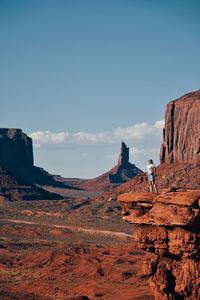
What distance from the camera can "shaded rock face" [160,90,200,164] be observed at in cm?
14788

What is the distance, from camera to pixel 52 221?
4828 inches

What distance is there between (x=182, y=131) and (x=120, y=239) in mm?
65050

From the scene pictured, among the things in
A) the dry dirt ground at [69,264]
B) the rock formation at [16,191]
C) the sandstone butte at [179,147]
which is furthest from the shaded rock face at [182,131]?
the dry dirt ground at [69,264]

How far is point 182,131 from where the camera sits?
15388 centimetres

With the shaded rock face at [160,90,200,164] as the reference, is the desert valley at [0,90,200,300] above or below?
below

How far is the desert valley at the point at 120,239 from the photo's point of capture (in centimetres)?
2989

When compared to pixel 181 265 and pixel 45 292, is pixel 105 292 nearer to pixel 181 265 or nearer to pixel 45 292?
pixel 45 292

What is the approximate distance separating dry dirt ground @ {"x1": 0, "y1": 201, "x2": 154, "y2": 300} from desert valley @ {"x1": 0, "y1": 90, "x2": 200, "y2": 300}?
78mm

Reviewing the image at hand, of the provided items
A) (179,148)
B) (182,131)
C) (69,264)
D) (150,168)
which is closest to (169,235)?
(150,168)

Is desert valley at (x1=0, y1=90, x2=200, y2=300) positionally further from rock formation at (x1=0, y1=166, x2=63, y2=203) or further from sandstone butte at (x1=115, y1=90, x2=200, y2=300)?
rock formation at (x1=0, y1=166, x2=63, y2=203)

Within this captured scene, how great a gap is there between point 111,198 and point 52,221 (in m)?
28.7

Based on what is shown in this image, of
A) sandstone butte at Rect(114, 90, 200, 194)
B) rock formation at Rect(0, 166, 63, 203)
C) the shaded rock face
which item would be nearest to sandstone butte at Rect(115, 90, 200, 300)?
sandstone butte at Rect(114, 90, 200, 194)

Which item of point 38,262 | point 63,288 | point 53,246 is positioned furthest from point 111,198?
point 63,288

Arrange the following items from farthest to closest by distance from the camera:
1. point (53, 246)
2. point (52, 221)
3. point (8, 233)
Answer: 1. point (52, 221)
2. point (8, 233)
3. point (53, 246)
